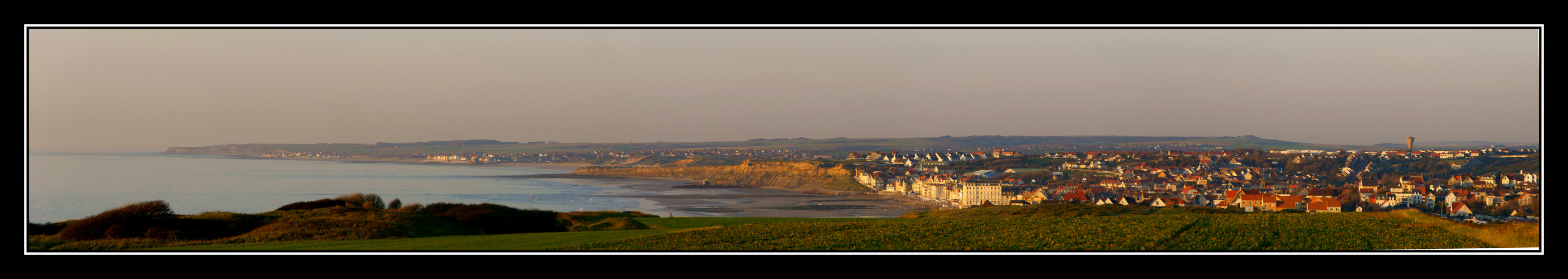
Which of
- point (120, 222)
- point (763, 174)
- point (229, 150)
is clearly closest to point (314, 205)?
point (120, 222)

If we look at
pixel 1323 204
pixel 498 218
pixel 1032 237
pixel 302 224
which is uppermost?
pixel 302 224

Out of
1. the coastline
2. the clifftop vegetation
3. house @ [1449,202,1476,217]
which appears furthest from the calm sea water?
house @ [1449,202,1476,217]

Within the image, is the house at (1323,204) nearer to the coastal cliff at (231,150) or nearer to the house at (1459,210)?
the house at (1459,210)

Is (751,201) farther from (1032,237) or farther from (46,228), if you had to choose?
(46,228)

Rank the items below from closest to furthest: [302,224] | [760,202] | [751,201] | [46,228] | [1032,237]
A: 1. [1032,237]
2. [46,228]
3. [302,224]
4. [760,202]
5. [751,201]

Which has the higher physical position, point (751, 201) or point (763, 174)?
point (763, 174)
